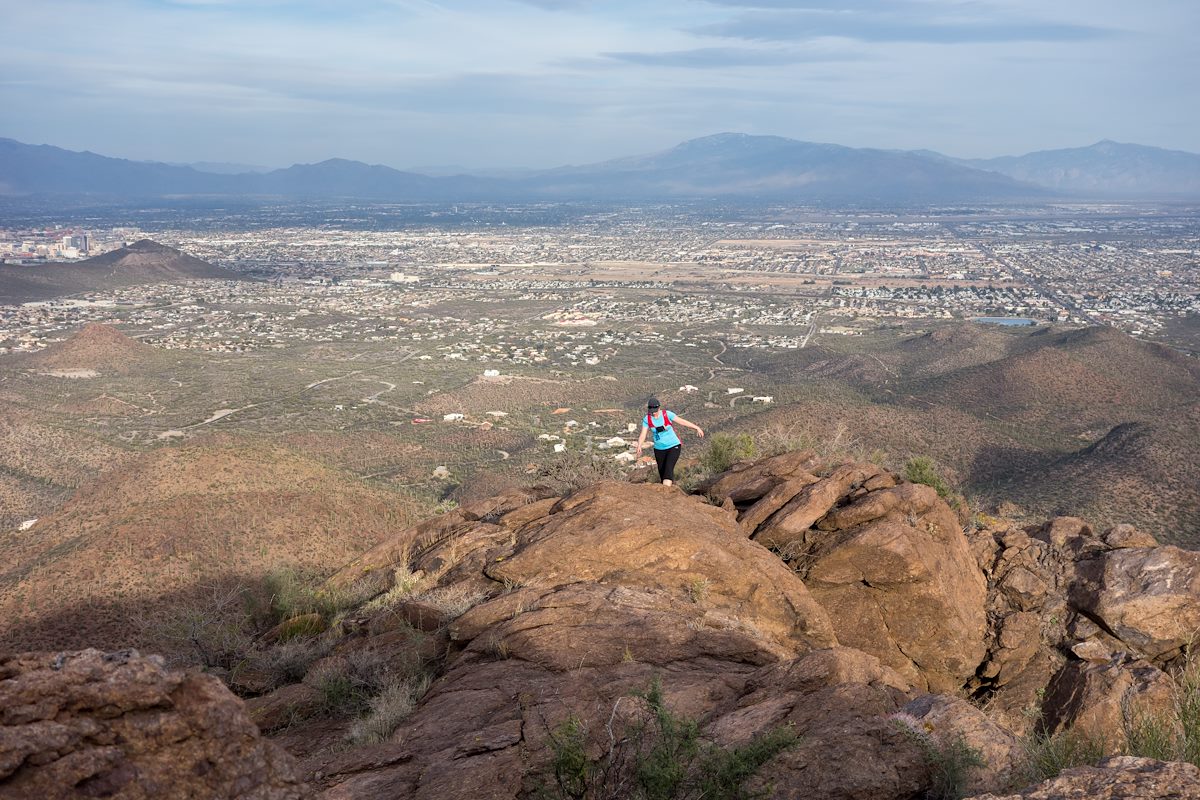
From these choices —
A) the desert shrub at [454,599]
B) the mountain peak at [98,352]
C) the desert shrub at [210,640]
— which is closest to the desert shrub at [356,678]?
the desert shrub at [454,599]

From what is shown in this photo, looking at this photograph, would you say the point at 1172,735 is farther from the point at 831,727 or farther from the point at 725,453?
the point at 725,453

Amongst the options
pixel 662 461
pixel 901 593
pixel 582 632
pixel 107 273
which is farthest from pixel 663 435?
pixel 107 273

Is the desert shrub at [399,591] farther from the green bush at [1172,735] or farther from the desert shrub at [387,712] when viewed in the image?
the green bush at [1172,735]

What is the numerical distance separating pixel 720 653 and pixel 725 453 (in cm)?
A: 1064

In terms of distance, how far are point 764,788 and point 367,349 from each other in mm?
75539

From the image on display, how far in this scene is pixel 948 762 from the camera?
5719 mm

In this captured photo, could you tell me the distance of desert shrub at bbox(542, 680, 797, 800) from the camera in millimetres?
5355

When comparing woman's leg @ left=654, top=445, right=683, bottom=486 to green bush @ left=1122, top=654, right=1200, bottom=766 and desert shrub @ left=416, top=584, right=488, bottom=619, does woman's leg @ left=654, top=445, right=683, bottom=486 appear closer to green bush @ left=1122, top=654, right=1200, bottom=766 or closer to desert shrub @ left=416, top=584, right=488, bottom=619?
desert shrub @ left=416, top=584, right=488, bottom=619

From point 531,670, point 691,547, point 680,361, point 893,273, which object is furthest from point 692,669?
point 893,273

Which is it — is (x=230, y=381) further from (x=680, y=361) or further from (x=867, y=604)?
(x=867, y=604)

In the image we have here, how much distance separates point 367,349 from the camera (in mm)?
77625

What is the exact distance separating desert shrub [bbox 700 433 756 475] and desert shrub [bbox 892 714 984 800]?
12.2 m

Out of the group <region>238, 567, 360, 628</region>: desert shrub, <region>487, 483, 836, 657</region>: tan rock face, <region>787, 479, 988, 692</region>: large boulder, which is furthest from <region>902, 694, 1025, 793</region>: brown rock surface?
<region>238, 567, 360, 628</region>: desert shrub

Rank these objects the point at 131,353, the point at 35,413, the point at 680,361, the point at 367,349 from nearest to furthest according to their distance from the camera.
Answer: the point at 35,413 → the point at 131,353 → the point at 680,361 → the point at 367,349
